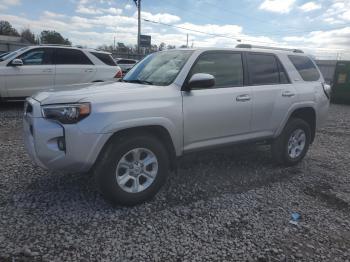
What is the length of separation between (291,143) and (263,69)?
135 centimetres

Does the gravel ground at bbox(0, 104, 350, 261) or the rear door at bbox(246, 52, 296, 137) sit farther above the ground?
the rear door at bbox(246, 52, 296, 137)

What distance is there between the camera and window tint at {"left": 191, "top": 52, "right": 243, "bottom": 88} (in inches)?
170

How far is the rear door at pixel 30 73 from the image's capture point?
9273 mm

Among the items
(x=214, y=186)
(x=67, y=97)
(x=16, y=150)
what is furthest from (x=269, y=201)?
(x=16, y=150)

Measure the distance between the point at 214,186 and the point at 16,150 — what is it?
138 inches

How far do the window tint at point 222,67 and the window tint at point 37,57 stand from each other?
22.4ft

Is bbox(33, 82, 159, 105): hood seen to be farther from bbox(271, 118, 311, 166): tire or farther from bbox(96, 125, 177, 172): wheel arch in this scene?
bbox(271, 118, 311, 166): tire

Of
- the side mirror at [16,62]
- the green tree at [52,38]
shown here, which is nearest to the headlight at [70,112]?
the side mirror at [16,62]

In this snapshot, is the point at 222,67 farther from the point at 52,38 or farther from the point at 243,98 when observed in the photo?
the point at 52,38

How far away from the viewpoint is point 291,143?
18.1 feet

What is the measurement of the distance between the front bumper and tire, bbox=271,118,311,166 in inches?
119

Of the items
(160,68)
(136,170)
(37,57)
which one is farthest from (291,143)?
(37,57)

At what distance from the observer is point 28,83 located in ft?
31.1


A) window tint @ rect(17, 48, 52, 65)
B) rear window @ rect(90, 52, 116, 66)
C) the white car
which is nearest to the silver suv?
the white car
